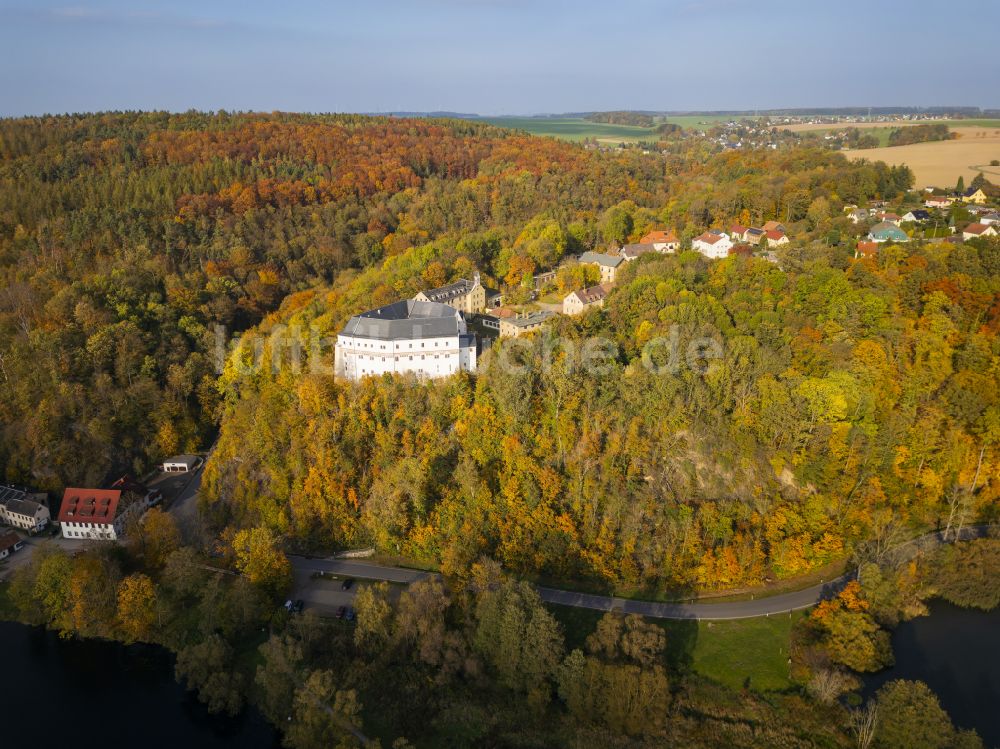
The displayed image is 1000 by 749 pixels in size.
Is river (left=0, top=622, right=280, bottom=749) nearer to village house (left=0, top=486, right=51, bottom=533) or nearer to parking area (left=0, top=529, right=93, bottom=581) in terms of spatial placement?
parking area (left=0, top=529, right=93, bottom=581)

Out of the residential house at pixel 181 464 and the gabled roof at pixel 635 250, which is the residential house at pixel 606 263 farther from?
the residential house at pixel 181 464

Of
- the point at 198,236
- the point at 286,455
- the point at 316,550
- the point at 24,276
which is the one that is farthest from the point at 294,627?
the point at 198,236

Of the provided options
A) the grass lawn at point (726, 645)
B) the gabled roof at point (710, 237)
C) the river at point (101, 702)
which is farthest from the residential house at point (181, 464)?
the gabled roof at point (710, 237)

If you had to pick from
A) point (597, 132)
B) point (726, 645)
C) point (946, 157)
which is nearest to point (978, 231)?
point (946, 157)

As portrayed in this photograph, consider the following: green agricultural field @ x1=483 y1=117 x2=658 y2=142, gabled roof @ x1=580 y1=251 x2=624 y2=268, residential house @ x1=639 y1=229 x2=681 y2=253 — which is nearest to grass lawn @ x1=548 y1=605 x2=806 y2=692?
gabled roof @ x1=580 y1=251 x2=624 y2=268

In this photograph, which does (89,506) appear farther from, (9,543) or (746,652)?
(746,652)
